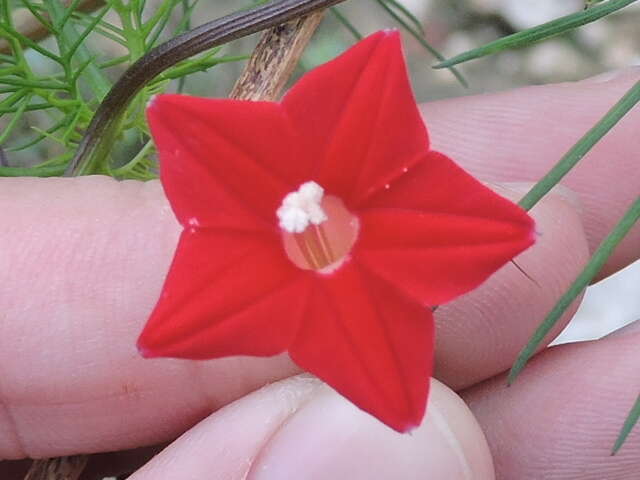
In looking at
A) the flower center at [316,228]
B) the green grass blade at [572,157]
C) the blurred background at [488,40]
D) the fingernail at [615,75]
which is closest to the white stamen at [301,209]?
the flower center at [316,228]

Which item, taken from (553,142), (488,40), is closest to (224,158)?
(553,142)

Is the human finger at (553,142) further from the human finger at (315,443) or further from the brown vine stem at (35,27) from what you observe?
the brown vine stem at (35,27)

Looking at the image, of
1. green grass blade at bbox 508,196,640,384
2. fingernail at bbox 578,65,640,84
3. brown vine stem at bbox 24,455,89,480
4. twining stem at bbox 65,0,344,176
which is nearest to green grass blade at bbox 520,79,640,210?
green grass blade at bbox 508,196,640,384

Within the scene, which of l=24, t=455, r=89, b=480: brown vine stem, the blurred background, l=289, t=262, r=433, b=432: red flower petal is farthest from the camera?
the blurred background

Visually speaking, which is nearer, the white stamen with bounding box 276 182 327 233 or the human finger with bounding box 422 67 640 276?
the white stamen with bounding box 276 182 327 233

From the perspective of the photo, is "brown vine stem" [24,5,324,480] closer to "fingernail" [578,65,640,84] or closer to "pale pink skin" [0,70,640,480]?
"pale pink skin" [0,70,640,480]

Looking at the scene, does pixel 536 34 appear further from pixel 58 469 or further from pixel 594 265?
pixel 58 469
